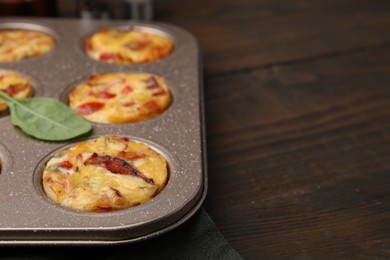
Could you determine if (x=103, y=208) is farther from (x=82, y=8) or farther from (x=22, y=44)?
Result: (x=82, y=8)

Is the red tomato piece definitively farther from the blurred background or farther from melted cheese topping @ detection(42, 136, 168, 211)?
the blurred background

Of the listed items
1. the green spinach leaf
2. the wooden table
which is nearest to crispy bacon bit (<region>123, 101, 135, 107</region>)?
the green spinach leaf

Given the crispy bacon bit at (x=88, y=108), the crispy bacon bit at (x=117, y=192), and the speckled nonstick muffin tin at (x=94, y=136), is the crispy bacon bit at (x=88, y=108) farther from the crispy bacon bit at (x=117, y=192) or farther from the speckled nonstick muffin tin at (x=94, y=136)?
the crispy bacon bit at (x=117, y=192)

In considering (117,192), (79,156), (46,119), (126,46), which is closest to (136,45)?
(126,46)

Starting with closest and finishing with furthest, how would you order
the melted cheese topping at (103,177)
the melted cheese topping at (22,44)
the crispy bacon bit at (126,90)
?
the melted cheese topping at (103,177)
the crispy bacon bit at (126,90)
the melted cheese topping at (22,44)

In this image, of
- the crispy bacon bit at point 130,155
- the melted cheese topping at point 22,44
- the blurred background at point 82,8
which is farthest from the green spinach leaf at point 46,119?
the blurred background at point 82,8
